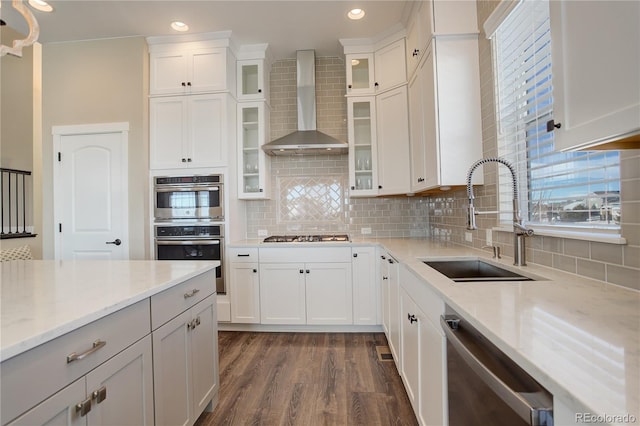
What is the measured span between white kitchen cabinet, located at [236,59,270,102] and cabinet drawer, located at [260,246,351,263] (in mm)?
1702

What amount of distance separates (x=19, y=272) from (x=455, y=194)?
297 cm

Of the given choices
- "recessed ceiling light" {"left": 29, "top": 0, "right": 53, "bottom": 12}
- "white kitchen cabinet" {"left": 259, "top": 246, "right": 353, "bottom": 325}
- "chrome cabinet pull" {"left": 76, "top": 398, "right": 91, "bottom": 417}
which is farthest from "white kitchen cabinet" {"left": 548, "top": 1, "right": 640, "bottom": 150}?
"recessed ceiling light" {"left": 29, "top": 0, "right": 53, "bottom": 12}

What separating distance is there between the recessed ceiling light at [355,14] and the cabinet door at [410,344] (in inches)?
97.1

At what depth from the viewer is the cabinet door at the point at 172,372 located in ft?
4.19

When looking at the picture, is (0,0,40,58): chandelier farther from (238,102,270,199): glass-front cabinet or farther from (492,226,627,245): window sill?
(492,226,627,245): window sill

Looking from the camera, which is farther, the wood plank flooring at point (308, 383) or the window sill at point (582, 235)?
the wood plank flooring at point (308, 383)

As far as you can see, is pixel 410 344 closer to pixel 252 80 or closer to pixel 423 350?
pixel 423 350

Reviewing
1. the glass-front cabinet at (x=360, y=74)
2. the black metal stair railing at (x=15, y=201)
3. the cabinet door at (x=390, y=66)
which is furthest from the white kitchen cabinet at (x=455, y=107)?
the black metal stair railing at (x=15, y=201)

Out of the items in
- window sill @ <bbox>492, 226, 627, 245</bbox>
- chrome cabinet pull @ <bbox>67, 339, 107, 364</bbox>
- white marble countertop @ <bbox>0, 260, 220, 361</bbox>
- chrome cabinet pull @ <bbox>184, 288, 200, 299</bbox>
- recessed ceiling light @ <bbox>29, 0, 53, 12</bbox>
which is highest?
recessed ceiling light @ <bbox>29, 0, 53, 12</bbox>

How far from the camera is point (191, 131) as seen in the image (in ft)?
10.2

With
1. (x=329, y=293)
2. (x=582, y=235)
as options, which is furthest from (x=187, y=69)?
(x=582, y=235)

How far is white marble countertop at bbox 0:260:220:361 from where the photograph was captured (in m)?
0.80

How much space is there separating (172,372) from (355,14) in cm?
308

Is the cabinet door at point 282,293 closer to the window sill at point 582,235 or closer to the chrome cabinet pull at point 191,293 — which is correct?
the chrome cabinet pull at point 191,293
